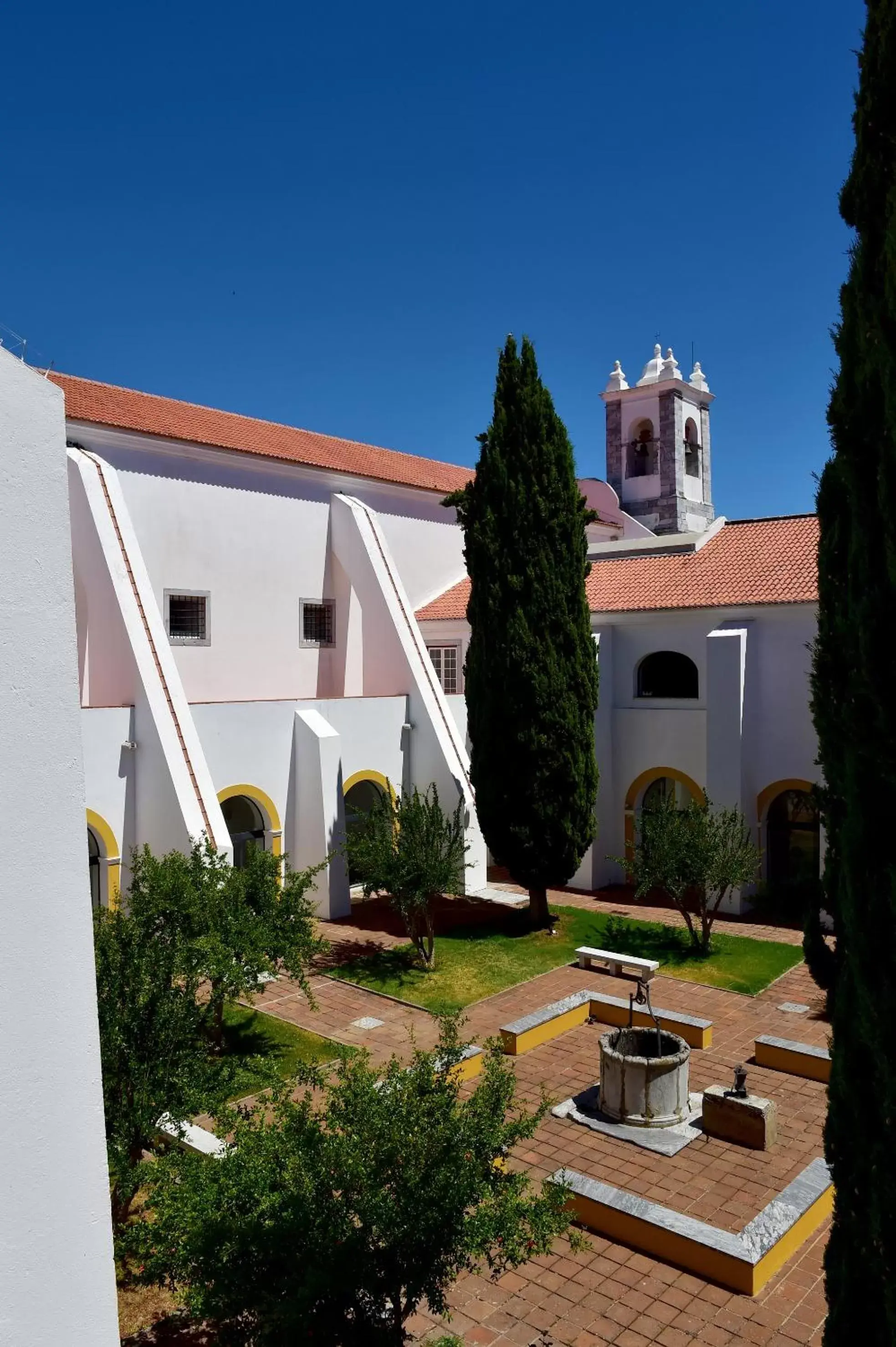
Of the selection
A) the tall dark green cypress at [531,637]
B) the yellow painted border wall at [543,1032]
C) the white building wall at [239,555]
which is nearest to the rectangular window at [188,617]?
the white building wall at [239,555]

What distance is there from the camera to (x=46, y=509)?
14.0 feet

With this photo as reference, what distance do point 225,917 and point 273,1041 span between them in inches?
112

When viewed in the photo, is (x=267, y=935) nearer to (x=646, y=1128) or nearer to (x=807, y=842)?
(x=646, y=1128)

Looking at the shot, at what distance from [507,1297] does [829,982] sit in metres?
4.33

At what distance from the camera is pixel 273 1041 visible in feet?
Answer: 40.8

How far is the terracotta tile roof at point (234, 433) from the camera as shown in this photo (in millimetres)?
18344

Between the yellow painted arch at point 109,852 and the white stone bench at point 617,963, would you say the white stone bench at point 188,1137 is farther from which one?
the white stone bench at point 617,963

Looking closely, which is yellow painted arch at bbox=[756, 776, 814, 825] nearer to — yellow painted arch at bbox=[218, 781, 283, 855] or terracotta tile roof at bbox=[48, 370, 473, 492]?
yellow painted arch at bbox=[218, 781, 283, 855]

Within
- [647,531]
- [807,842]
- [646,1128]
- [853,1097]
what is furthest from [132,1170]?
[647,531]

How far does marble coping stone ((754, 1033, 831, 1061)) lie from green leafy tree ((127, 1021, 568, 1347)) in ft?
22.7

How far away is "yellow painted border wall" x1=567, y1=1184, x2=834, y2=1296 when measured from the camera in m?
7.37

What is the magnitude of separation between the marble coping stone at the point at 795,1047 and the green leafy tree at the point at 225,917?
19.9 ft

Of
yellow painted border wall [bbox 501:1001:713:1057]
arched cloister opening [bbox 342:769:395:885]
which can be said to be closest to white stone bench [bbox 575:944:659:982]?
yellow painted border wall [bbox 501:1001:713:1057]

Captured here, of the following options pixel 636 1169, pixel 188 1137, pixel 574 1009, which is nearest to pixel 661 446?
pixel 574 1009
